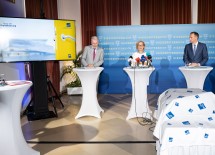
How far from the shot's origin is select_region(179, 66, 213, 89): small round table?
441 cm

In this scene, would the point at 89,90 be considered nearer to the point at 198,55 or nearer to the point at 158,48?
the point at 198,55

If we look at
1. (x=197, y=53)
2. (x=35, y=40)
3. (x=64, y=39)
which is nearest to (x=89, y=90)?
(x=64, y=39)

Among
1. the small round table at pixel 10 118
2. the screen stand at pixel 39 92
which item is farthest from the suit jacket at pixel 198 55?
the small round table at pixel 10 118

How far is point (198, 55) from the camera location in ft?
16.7

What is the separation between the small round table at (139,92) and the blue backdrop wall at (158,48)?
7.11ft

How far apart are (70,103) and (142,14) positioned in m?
3.37

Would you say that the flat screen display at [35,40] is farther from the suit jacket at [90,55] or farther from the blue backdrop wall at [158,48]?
the blue backdrop wall at [158,48]

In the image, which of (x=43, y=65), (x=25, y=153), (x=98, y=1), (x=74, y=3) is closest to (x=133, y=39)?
(x=98, y=1)

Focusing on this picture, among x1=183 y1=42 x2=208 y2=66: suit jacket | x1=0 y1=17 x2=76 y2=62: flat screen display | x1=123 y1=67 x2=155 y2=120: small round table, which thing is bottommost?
x1=123 y1=67 x2=155 y2=120: small round table

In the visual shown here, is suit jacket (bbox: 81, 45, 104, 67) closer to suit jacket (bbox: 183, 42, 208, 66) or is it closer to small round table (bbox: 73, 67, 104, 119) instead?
small round table (bbox: 73, 67, 104, 119)

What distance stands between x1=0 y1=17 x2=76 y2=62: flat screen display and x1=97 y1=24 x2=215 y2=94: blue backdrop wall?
196cm

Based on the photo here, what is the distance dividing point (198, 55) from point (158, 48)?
1.60 metres

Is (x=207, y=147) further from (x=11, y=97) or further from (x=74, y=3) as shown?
(x=74, y=3)

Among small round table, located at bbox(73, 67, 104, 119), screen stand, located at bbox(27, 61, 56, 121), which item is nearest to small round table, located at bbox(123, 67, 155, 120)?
small round table, located at bbox(73, 67, 104, 119)
